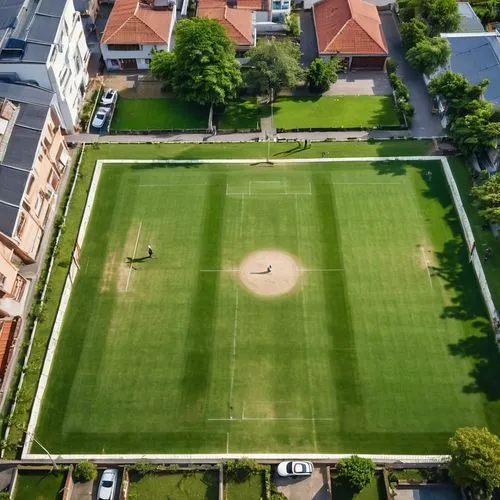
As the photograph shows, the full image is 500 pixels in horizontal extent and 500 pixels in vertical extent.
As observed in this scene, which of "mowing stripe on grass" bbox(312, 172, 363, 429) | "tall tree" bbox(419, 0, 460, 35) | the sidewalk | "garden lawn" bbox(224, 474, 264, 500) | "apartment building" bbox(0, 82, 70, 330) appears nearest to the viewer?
"garden lawn" bbox(224, 474, 264, 500)

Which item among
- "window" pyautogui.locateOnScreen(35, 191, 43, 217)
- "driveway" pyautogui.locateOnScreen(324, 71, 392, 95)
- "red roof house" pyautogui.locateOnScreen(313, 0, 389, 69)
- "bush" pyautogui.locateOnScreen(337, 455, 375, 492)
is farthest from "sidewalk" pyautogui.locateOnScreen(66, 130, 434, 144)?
"bush" pyautogui.locateOnScreen(337, 455, 375, 492)

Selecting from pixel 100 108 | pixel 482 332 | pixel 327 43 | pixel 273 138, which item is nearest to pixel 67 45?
pixel 100 108

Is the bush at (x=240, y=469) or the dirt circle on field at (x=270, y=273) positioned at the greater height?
the dirt circle on field at (x=270, y=273)

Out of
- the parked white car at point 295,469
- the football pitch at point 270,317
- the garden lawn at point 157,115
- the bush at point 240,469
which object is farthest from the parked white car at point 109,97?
the parked white car at point 295,469

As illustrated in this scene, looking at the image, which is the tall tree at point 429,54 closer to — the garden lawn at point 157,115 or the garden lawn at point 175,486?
the garden lawn at point 157,115

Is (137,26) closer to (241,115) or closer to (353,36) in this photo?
(241,115)

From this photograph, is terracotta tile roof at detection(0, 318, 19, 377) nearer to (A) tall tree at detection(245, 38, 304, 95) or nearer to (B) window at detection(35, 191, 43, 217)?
(B) window at detection(35, 191, 43, 217)

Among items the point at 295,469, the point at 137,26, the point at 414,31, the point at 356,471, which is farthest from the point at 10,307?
the point at 414,31

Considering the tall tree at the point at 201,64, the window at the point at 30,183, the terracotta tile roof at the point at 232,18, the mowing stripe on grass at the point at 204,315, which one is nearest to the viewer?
the mowing stripe on grass at the point at 204,315
